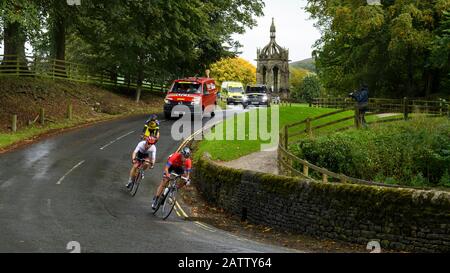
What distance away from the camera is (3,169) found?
20031 mm

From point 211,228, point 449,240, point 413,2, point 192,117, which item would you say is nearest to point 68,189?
point 211,228

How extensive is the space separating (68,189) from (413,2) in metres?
31.7

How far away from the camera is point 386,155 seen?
26.0 m

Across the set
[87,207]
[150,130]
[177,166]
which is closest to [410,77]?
[150,130]

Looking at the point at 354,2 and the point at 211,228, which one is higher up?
the point at 354,2

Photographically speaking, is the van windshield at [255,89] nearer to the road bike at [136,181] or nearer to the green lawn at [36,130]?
the green lawn at [36,130]

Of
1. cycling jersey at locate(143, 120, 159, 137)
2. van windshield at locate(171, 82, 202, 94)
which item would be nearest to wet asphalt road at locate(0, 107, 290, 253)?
cycling jersey at locate(143, 120, 159, 137)

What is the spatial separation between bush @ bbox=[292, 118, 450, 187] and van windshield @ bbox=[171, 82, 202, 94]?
383 inches

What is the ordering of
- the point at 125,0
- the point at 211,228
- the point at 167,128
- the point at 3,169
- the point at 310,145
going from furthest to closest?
1. the point at 125,0
2. the point at 167,128
3. the point at 310,145
4. the point at 3,169
5. the point at 211,228

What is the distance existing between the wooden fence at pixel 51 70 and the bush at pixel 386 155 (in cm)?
1953

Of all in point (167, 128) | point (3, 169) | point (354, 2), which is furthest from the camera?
point (354, 2)

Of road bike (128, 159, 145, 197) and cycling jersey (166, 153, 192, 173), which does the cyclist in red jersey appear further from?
road bike (128, 159, 145, 197)

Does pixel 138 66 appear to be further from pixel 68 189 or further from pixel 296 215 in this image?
pixel 296 215

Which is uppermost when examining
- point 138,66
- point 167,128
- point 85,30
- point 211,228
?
point 85,30
